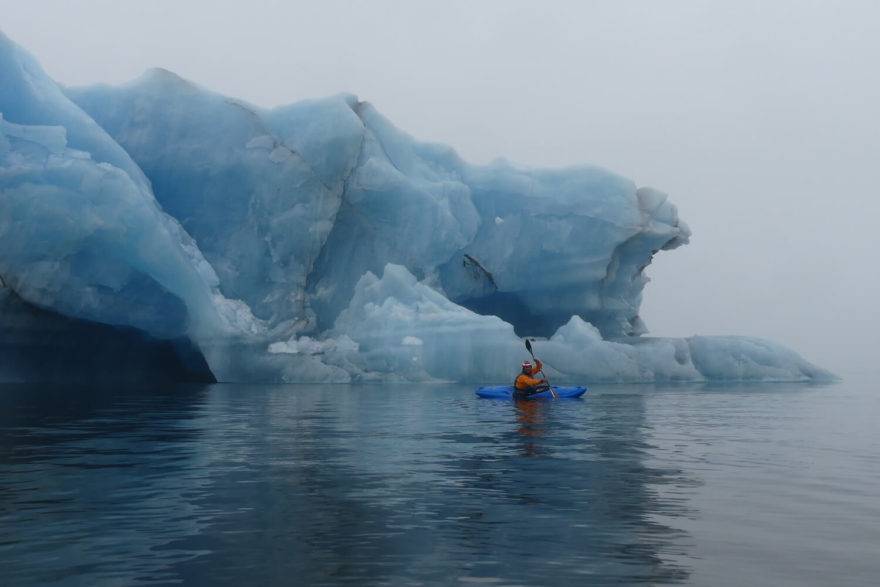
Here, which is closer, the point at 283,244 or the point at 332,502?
the point at 332,502

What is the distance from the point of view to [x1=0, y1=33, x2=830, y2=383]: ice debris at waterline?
62.7 feet

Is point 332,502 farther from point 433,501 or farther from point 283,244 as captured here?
point 283,244

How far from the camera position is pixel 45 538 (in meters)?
4.81

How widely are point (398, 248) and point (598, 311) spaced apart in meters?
7.45

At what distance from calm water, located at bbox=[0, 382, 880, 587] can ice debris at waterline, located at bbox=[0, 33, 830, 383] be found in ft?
24.3

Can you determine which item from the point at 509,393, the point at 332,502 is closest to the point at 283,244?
the point at 509,393

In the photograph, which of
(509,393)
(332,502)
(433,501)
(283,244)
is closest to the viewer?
(332,502)

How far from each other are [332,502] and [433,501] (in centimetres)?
71

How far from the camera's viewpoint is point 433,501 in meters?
6.06

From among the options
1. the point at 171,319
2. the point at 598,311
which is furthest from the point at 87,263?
the point at 598,311

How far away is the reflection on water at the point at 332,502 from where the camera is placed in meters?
4.29

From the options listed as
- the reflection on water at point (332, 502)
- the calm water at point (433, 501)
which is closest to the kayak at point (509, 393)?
the calm water at point (433, 501)

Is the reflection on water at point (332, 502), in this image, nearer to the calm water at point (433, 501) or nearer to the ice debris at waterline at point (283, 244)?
the calm water at point (433, 501)

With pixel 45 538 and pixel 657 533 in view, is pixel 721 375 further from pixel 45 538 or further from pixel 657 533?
pixel 45 538
